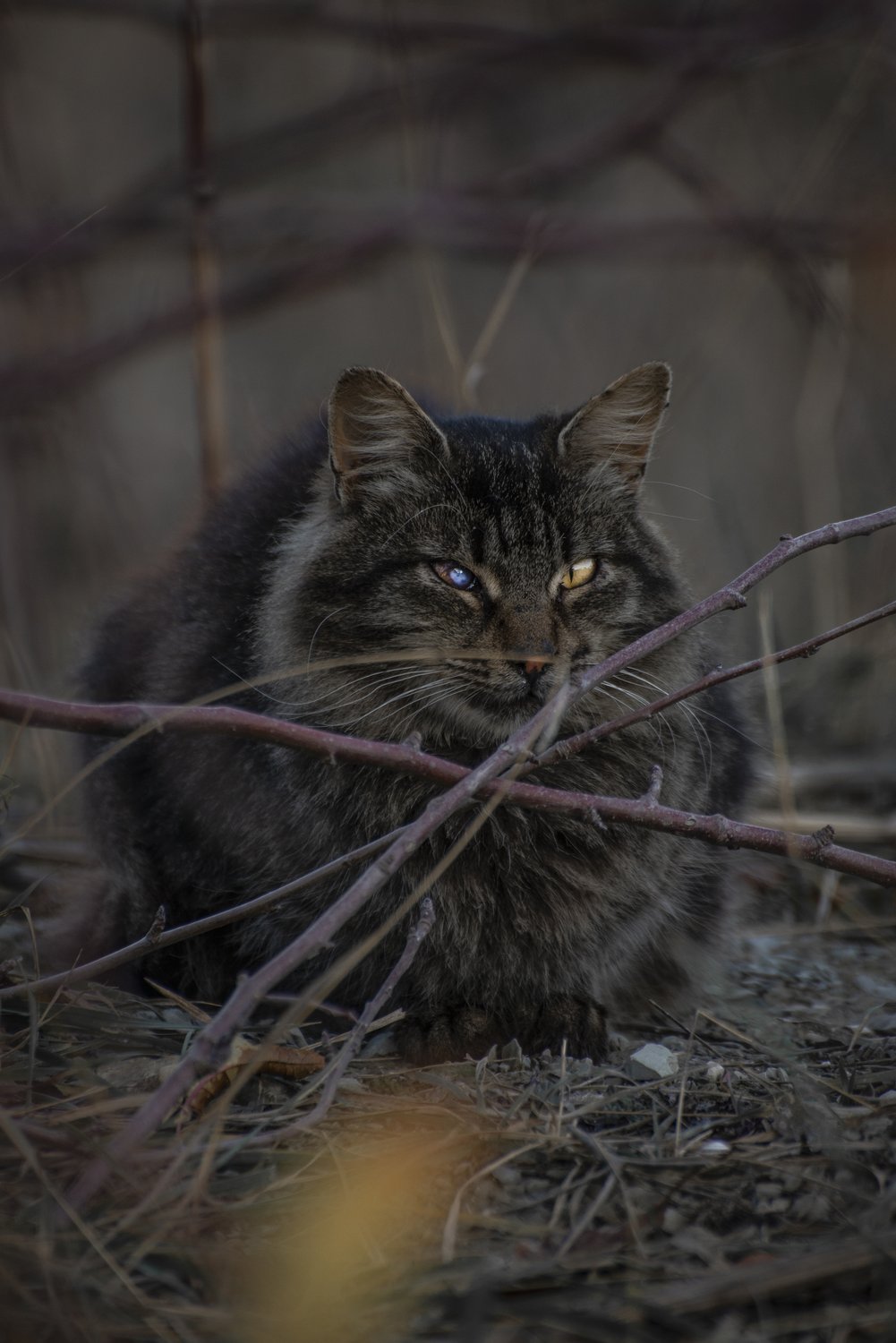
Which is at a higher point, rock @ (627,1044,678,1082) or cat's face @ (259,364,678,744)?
cat's face @ (259,364,678,744)

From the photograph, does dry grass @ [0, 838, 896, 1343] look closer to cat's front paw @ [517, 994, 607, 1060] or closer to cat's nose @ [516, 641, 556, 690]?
cat's front paw @ [517, 994, 607, 1060]

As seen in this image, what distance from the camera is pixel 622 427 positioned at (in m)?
2.93

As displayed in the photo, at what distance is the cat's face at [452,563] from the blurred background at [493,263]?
47 cm

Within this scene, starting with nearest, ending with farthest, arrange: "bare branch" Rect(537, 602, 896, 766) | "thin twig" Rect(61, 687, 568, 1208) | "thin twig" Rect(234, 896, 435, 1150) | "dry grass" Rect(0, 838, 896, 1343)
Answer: "dry grass" Rect(0, 838, 896, 1343)
"thin twig" Rect(61, 687, 568, 1208)
"thin twig" Rect(234, 896, 435, 1150)
"bare branch" Rect(537, 602, 896, 766)

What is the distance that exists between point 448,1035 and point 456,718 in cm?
70

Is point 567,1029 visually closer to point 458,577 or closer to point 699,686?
point 699,686

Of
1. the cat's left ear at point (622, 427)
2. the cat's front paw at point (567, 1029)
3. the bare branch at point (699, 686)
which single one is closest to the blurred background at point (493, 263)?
the cat's left ear at point (622, 427)

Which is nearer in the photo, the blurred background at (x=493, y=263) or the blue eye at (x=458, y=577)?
the blue eye at (x=458, y=577)

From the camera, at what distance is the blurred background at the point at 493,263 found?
4660 millimetres

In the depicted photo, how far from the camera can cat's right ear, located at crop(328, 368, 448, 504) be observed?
2756 mm

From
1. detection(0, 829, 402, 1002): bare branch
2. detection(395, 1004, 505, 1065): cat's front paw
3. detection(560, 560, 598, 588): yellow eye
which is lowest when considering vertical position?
detection(395, 1004, 505, 1065): cat's front paw

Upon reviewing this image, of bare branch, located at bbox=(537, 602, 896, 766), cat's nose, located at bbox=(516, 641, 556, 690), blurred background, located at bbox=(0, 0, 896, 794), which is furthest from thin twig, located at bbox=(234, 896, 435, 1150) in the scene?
blurred background, located at bbox=(0, 0, 896, 794)

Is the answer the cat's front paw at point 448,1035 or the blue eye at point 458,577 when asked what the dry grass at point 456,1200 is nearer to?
the cat's front paw at point 448,1035

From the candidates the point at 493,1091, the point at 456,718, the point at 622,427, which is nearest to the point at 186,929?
the point at 493,1091
